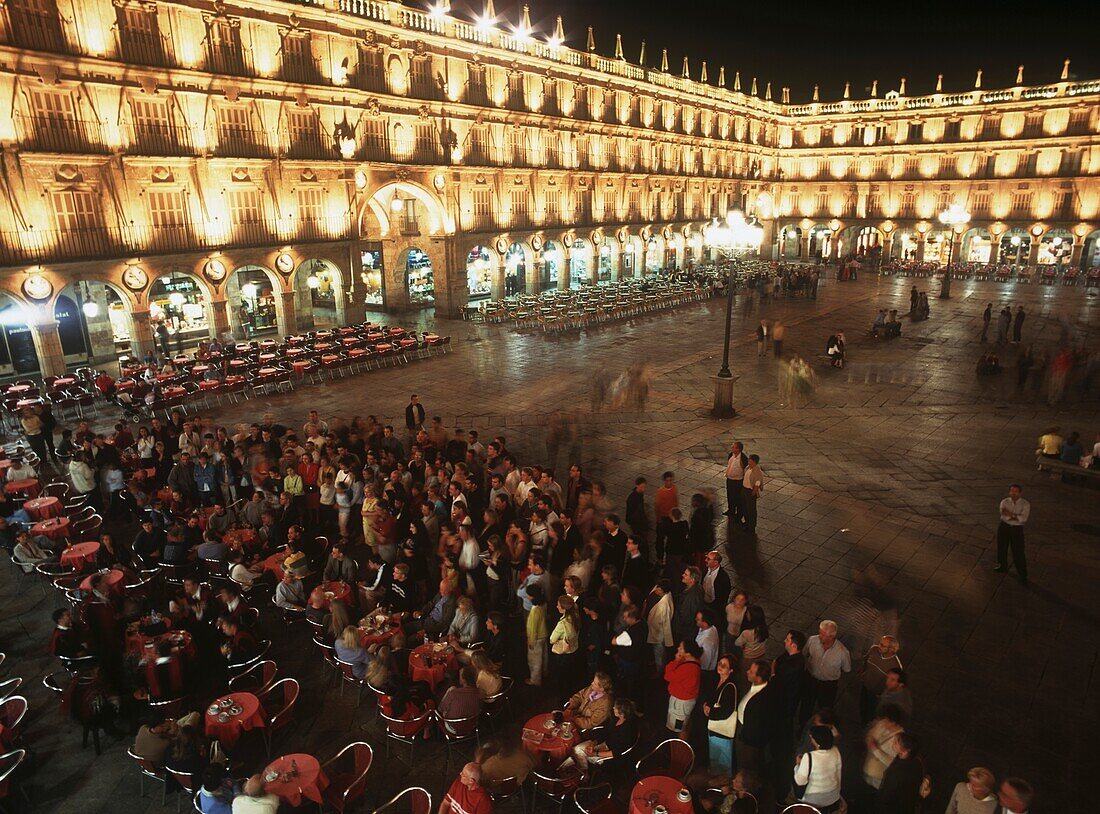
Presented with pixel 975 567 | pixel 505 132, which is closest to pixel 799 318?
pixel 505 132

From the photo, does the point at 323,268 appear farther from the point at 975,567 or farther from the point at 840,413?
the point at 975,567

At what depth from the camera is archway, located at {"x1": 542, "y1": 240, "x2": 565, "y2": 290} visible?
39625mm

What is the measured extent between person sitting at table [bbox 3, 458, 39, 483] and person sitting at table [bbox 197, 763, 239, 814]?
33.4 feet

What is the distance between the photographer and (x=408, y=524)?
9.70 m

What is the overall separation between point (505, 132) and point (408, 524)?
29.3 metres

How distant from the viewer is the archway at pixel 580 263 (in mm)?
40656

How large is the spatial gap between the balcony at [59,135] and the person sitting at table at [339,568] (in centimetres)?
1881

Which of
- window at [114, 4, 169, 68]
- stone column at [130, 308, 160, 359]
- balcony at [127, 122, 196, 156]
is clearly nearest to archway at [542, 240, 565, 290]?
balcony at [127, 122, 196, 156]

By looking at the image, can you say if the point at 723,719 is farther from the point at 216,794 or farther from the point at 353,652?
the point at 216,794

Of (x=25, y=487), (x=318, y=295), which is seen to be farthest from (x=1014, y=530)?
(x=318, y=295)

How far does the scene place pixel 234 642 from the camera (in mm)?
7441

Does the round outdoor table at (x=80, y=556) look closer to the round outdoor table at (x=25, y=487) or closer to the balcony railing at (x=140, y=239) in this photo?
the round outdoor table at (x=25, y=487)

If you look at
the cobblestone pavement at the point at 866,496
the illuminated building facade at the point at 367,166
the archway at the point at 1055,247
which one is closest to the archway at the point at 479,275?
the illuminated building facade at the point at 367,166

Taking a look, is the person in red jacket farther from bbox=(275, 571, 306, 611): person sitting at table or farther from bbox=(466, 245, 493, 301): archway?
bbox=(466, 245, 493, 301): archway
